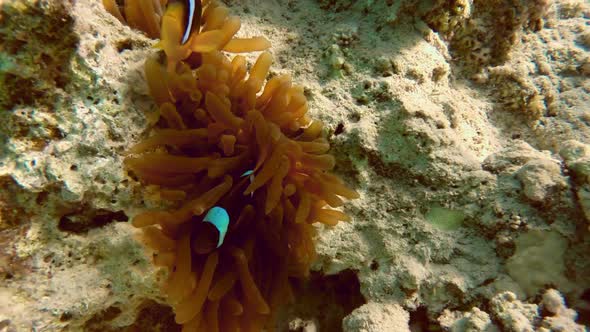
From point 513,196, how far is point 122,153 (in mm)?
1844

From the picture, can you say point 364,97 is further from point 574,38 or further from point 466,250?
point 574,38

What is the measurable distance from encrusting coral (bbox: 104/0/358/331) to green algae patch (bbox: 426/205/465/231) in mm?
485

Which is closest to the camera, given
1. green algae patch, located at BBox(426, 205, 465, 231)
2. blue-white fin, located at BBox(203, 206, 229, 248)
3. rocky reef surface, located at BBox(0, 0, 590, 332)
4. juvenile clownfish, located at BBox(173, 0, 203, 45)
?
rocky reef surface, located at BBox(0, 0, 590, 332)

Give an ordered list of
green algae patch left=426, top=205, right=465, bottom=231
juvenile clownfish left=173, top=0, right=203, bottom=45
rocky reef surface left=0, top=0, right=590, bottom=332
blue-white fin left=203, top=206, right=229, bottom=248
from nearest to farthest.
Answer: rocky reef surface left=0, top=0, right=590, bottom=332
blue-white fin left=203, top=206, right=229, bottom=248
juvenile clownfish left=173, top=0, right=203, bottom=45
green algae patch left=426, top=205, right=465, bottom=231

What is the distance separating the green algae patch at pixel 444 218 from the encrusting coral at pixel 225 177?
1.59ft

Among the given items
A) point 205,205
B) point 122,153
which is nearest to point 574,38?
point 205,205

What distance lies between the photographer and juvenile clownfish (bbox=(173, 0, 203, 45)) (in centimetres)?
172

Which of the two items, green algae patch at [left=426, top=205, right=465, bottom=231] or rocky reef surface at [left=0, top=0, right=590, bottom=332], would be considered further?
green algae patch at [left=426, top=205, right=465, bottom=231]

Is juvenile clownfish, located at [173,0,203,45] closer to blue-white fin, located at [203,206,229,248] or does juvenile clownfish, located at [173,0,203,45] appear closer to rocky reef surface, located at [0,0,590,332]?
rocky reef surface, located at [0,0,590,332]

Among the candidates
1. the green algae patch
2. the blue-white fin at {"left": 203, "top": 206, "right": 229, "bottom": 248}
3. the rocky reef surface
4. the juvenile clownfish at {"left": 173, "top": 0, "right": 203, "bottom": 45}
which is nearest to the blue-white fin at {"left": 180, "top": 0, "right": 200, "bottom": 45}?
the juvenile clownfish at {"left": 173, "top": 0, "right": 203, "bottom": 45}

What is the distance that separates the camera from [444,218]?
192cm

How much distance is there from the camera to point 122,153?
1656 mm

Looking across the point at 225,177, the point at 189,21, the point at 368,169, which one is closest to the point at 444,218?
the point at 368,169

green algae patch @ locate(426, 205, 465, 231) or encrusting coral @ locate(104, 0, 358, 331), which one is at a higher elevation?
green algae patch @ locate(426, 205, 465, 231)
